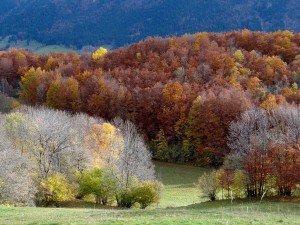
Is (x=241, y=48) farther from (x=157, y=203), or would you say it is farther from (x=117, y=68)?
(x=157, y=203)

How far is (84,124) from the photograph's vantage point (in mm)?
75188

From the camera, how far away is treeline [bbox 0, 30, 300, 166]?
297 ft

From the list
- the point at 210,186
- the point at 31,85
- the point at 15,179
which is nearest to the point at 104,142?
the point at 210,186

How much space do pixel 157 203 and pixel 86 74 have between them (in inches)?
3133

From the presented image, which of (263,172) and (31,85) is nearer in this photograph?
(263,172)

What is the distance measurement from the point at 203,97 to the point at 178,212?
63.1 meters

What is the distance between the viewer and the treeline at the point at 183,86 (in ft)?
297

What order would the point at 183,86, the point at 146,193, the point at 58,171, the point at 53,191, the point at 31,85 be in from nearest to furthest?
the point at 146,193 → the point at 53,191 → the point at 58,171 → the point at 183,86 → the point at 31,85

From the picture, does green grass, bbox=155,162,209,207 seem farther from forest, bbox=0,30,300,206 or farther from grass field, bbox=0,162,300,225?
forest, bbox=0,30,300,206

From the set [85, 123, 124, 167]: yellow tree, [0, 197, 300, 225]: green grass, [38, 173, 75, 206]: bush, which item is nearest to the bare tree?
[0, 197, 300, 225]: green grass

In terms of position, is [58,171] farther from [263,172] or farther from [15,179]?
[263,172]

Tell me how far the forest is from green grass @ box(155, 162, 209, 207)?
453 centimetres

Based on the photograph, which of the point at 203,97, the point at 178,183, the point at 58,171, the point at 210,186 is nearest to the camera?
the point at 210,186

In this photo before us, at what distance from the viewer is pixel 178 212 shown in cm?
3319
